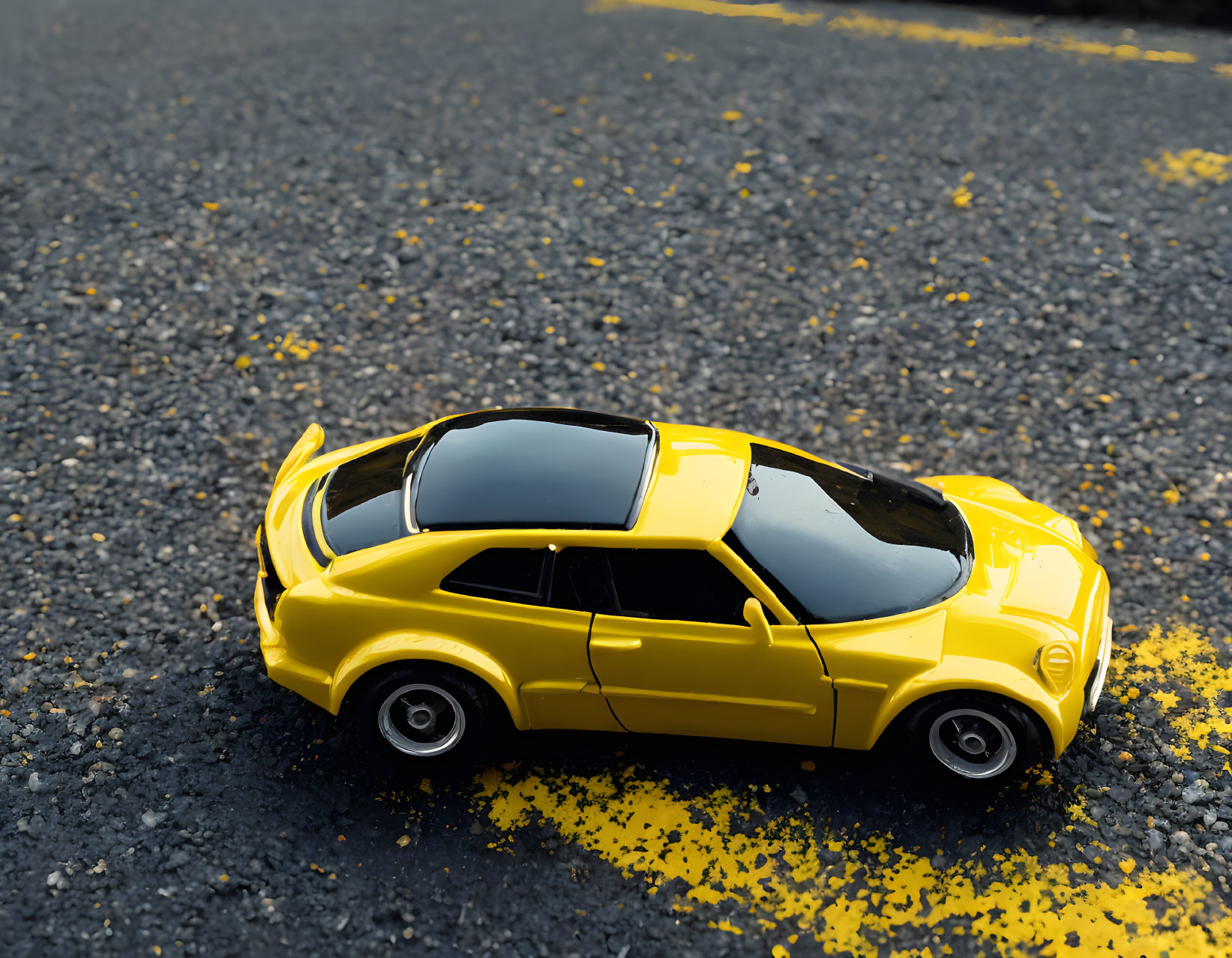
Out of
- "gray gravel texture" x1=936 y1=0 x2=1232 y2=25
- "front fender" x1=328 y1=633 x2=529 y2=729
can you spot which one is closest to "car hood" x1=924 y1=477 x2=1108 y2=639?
"front fender" x1=328 y1=633 x2=529 y2=729

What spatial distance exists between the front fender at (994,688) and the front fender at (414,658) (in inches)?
65.7

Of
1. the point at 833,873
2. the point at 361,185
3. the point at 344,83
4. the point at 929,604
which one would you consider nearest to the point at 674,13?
the point at 344,83

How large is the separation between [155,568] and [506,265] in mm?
3666

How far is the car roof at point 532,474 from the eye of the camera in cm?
411

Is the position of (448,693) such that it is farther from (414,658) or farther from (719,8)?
(719,8)

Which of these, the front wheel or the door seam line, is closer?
the door seam line

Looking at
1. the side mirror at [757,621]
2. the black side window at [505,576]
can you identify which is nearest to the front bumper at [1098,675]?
the side mirror at [757,621]

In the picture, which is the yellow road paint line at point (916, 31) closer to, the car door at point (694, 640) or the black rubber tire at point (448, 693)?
the car door at point (694, 640)

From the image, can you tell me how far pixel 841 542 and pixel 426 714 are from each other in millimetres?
2021

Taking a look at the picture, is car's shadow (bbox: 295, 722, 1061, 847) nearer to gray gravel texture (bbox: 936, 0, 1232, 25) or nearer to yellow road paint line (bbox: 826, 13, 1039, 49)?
yellow road paint line (bbox: 826, 13, 1039, 49)

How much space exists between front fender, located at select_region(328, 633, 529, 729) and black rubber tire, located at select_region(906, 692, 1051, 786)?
1768 mm

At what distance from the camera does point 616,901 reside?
4008 millimetres

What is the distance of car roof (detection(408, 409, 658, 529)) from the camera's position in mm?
4109

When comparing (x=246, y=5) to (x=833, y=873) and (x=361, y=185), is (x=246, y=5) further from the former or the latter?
(x=833, y=873)
